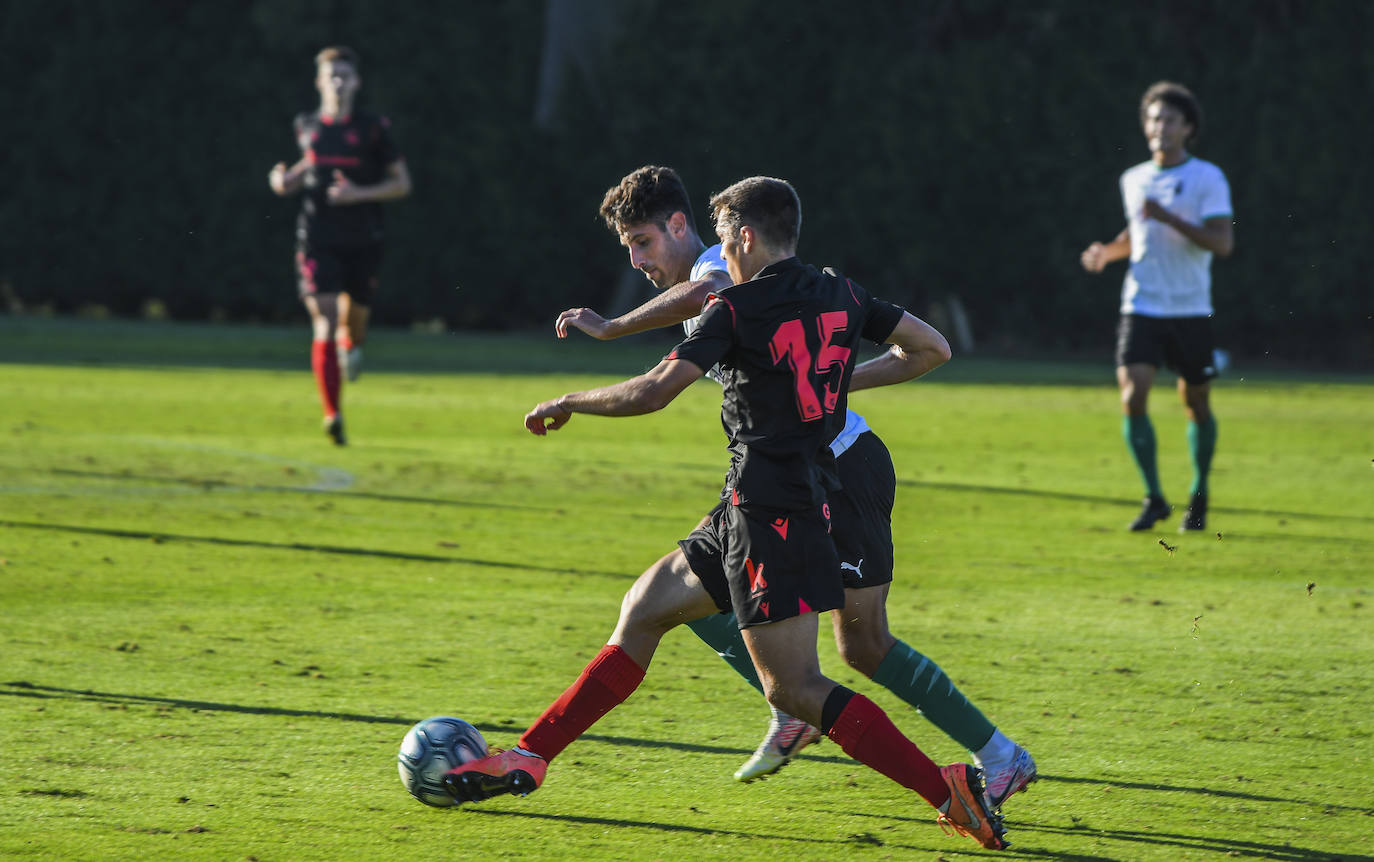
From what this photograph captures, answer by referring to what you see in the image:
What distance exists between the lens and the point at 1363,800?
495cm

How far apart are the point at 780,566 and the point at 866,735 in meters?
0.46

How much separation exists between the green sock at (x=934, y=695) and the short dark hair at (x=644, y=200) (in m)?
1.33

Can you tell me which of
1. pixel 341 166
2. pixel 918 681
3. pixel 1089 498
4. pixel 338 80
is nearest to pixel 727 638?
pixel 918 681

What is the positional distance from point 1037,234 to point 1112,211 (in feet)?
4.33

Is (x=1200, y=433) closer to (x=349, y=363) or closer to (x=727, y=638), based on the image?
(x=727, y=638)

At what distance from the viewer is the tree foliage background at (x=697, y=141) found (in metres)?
26.6

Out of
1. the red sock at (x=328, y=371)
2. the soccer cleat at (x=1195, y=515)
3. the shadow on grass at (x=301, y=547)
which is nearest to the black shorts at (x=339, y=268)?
the red sock at (x=328, y=371)

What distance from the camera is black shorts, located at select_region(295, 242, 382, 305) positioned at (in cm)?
1377

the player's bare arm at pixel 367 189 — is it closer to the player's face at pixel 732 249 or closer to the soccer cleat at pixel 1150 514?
the soccer cleat at pixel 1150 514

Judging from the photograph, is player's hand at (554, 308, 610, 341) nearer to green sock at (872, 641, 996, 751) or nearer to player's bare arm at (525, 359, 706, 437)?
player's bare arm at (525, 359, 706, 437)

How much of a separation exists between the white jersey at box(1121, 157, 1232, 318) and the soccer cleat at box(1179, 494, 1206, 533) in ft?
3.43

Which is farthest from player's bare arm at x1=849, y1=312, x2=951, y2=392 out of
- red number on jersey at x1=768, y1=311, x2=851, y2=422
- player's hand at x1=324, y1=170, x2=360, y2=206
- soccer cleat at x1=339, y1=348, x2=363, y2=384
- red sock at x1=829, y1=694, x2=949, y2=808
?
player's hand at x1=324, y1=170, x2=360, y2=206

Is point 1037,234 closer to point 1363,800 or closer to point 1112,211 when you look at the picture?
point 1112,211

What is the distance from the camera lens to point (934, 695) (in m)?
4.89
